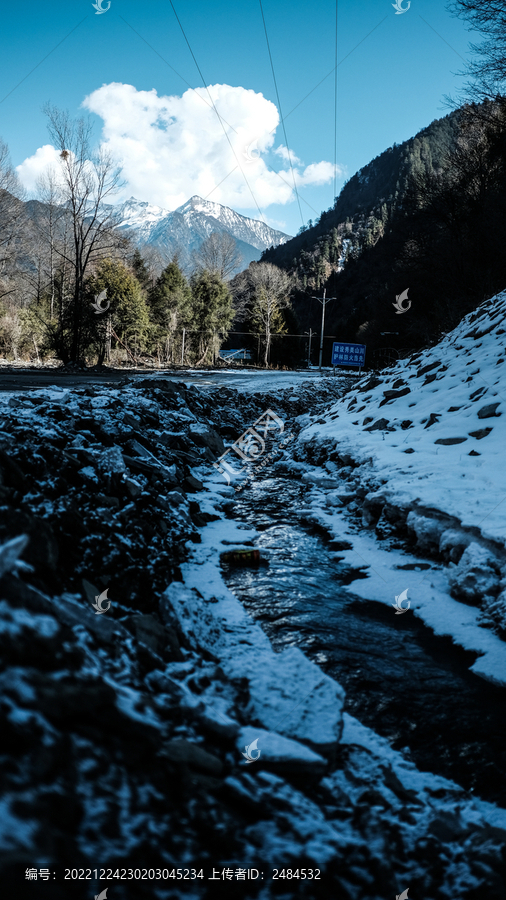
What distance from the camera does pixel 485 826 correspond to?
76.0 inches

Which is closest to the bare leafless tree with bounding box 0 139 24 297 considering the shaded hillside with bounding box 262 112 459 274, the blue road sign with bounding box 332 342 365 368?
the blue road sign with bounding box 332 342 365 368

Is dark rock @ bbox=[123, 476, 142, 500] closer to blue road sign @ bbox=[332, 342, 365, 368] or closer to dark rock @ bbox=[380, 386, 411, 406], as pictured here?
dark rock @ bbox=[380, 386, 411, 406]

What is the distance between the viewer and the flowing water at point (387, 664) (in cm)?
239

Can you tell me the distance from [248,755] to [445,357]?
9.92 meters

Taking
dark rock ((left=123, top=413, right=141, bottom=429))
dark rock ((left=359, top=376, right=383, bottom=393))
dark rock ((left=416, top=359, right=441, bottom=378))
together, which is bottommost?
dark rock ((left=123, top=413, right=141, bottom=429))

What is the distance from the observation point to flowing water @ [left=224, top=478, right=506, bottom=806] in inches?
94.3

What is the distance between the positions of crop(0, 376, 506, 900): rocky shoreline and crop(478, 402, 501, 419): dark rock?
16.2 feet

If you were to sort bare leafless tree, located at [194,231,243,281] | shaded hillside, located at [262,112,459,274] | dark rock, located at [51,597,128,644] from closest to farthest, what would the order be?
dark rock, located at [51,597,128,644], bare leafless tree, located at [194,231,243,281], shaded hillside, located at [262,112,459,274]

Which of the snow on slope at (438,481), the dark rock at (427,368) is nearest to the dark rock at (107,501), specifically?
the snow on slope at (438,481)

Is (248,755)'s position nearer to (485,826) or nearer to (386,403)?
(485,826)

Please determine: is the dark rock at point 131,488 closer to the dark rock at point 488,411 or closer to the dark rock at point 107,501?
the dark rock at point 107,501

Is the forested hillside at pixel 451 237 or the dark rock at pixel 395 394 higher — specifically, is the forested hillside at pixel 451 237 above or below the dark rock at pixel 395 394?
above

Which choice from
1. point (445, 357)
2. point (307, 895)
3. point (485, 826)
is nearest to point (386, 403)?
point (445, 357)

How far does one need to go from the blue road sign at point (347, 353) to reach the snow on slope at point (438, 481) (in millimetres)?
15918
